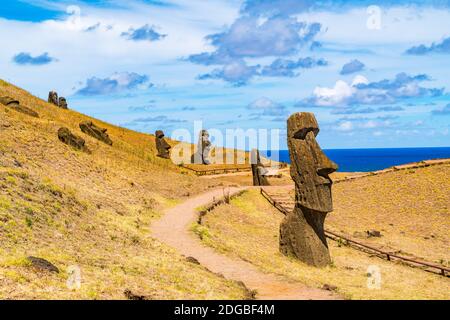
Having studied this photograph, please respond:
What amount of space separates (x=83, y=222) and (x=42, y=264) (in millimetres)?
9708

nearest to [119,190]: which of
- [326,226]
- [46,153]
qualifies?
[46,153]

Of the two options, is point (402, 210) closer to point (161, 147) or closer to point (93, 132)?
point (93, 132)

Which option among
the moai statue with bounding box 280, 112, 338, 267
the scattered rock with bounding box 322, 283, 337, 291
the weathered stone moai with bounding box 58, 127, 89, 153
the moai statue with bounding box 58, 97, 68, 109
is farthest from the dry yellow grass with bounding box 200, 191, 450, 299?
the moai statue with bounding box 58, 97, 68, 109

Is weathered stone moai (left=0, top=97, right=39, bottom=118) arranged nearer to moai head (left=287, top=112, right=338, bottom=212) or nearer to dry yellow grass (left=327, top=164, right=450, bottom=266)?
dry yellow grass (left=327, top=164, right=450, bottom=266)

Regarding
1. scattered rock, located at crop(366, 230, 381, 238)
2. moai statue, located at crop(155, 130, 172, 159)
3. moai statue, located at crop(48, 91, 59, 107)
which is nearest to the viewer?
scattered rock, located at crop(366, 230, 381, 238)

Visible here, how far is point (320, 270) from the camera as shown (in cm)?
2281

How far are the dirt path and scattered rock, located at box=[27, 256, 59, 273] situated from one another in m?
6.62

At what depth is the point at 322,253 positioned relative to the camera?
2383 cm

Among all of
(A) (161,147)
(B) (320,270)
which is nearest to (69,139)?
(A) (161,147)

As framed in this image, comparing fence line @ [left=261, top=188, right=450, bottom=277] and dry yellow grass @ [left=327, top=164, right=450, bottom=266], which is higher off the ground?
dry yellow grass @ [left=327, top=164, right=450, bottom=266]

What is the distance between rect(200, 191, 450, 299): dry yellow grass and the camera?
1939 cm

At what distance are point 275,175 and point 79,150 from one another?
26.3 meters

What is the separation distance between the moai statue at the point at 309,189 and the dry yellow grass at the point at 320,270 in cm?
88
